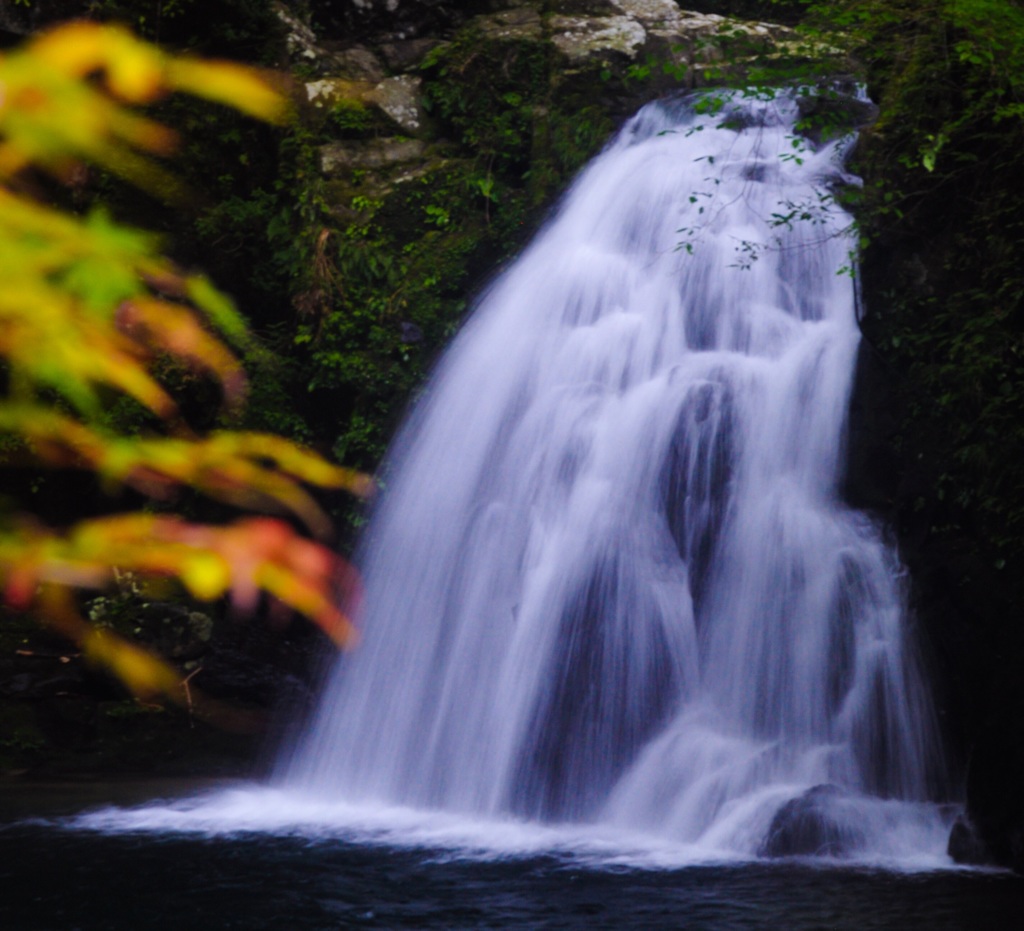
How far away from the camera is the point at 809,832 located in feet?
18.2

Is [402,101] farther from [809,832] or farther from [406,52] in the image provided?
[809,832]

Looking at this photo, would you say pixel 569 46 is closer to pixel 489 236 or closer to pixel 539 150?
pixel 539 150

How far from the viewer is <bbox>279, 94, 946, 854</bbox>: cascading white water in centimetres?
636

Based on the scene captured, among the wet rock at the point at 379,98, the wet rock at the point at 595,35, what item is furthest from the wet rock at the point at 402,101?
the wet rock at the point at 595,35

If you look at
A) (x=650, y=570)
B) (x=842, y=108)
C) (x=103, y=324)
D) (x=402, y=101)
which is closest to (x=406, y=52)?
(x=402, y=101)

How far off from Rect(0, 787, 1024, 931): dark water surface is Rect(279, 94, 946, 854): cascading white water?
664mm

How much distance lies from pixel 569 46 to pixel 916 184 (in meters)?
5.68

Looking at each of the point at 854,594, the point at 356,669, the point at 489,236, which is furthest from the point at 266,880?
the point at 489,236

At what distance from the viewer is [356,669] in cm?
822

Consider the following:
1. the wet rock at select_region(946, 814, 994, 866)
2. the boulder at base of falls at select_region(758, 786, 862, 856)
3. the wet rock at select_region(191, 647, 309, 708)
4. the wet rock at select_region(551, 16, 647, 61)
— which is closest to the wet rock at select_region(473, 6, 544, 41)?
the wet rock at select_region(551, 16, 647, 61)

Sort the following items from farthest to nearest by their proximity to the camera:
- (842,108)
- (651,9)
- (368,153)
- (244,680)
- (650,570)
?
(651,9) → (368,153) → (842,108) → (244,680) → (650,570)

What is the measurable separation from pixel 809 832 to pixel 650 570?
2.15 metres

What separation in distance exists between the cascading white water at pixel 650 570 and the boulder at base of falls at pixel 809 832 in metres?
0.01

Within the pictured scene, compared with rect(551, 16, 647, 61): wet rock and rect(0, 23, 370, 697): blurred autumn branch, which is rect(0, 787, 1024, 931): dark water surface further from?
rect(551, 16, 647, 61): wet rock
